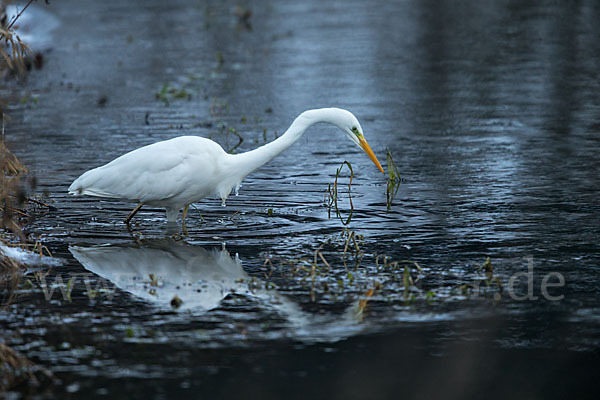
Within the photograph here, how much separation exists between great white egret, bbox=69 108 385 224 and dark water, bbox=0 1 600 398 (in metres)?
0.34

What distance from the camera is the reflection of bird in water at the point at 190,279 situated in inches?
217

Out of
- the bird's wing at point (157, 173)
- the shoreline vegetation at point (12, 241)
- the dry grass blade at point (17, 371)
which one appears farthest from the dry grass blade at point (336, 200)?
the dry grass blade at point (17, 371)

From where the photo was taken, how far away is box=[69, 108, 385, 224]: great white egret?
7.86 metres

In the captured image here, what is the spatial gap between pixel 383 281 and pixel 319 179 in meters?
3.74

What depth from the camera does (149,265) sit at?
22.8ft

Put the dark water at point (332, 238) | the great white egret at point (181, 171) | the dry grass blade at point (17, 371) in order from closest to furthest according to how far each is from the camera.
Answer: the dry grass blade at point (17, 371), the dark water at point (332, 238), the great white egret at point (181, 171)

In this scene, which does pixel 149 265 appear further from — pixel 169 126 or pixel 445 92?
pixel 445 92

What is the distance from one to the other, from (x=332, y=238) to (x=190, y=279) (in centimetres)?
145

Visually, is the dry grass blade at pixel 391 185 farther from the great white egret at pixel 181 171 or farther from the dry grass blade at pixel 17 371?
the dry grass blade at pixel 17 371

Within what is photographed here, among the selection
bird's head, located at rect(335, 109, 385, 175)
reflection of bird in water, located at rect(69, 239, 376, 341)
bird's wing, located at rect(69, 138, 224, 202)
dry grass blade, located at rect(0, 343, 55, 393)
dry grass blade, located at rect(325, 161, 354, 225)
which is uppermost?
bird's head, located at rect(335, 109, 385, 175)

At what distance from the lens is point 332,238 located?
747cm

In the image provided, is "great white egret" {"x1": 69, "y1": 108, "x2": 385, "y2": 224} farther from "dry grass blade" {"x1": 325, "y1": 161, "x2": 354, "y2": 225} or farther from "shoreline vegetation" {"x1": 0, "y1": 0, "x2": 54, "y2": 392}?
"shoreline vegetation" {"x1": 0, "y1": 0, "x2": 54, "y2": 392}

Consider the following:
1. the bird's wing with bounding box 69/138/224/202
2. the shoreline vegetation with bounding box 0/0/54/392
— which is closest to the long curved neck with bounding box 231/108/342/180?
the bird's wing with bounding box 69/138/224/202

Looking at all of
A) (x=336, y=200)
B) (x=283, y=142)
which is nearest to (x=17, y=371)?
(x=283, y=142)
